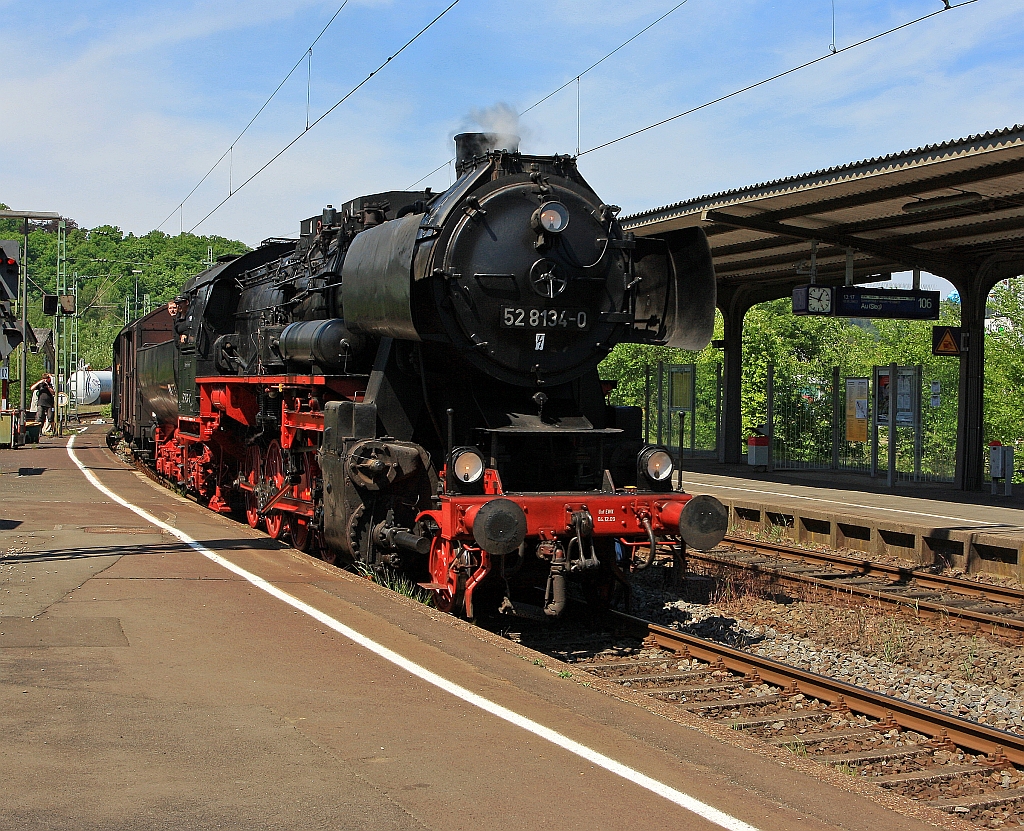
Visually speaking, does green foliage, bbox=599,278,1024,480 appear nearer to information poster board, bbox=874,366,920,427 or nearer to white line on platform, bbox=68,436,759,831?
information poster board, bbox=874,366,920,427

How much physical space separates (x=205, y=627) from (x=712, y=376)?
930 inches

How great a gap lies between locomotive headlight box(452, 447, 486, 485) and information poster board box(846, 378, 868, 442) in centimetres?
1368

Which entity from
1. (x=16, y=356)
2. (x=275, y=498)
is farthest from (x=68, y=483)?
(x=16, y=356)

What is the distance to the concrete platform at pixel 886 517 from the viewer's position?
12367mm

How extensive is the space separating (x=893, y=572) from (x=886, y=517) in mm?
2592

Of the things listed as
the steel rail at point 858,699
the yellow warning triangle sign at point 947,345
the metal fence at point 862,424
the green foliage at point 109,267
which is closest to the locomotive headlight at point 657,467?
the steel rail at point 858,699

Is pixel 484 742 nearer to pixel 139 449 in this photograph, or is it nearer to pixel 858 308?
pixel 858 308

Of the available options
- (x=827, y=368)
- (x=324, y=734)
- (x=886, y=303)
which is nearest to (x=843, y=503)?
(x=886, y=303)

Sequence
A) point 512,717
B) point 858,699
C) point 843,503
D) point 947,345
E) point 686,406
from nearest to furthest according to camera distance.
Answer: point 512,717
point 858,699
point 843,503
point 947,345
point 686,406

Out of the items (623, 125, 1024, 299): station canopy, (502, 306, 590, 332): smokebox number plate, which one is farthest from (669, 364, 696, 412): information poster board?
(502, 306, 590, 332): smokebox number plate

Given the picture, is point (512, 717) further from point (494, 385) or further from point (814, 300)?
point (814, 300)

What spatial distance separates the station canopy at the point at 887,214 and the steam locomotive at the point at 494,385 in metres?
1.50

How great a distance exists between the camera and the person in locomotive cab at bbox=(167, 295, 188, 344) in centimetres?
A: 1555

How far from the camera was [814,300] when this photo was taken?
15688 mm
